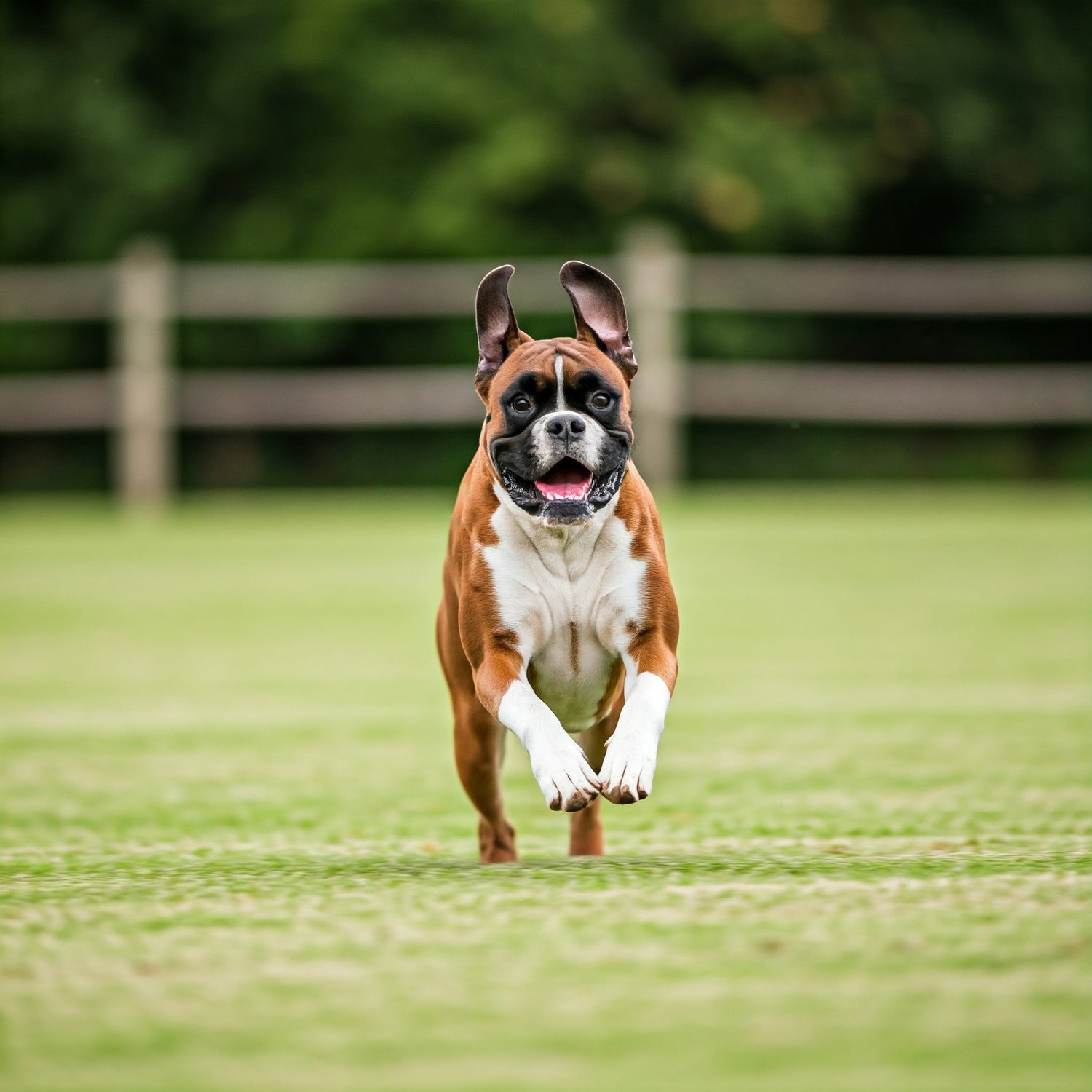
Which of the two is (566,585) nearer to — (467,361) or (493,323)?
(493,323)

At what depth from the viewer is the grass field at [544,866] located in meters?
1.99

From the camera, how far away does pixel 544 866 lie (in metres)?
3.20

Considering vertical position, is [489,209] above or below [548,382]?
above

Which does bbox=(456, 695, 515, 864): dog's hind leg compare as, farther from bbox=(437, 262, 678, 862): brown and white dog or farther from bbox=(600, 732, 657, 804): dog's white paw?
bbox=(600, 732, 657, 804): dog's white paw

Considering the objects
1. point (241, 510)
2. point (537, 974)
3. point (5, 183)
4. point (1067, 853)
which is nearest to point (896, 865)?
point (1067, 853)

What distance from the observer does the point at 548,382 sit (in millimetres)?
3373

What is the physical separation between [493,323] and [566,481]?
1.36 ft

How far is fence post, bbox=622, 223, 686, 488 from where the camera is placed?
1517 centimetres

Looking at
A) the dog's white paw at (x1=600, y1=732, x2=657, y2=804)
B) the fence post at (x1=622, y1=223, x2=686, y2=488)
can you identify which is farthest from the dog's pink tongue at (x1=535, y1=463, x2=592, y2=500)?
the fence post at (x1=622, y1=223, x2=686, y2=488)

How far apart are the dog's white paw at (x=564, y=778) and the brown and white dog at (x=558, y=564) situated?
0.01 m

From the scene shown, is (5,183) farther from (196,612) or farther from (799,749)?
(799,749)

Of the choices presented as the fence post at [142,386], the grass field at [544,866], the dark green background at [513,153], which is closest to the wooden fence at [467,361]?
the fence post at [142,386]

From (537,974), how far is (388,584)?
7.70 metres

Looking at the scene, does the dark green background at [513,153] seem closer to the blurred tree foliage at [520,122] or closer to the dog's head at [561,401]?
the blurred tree foliage at [520,122]
